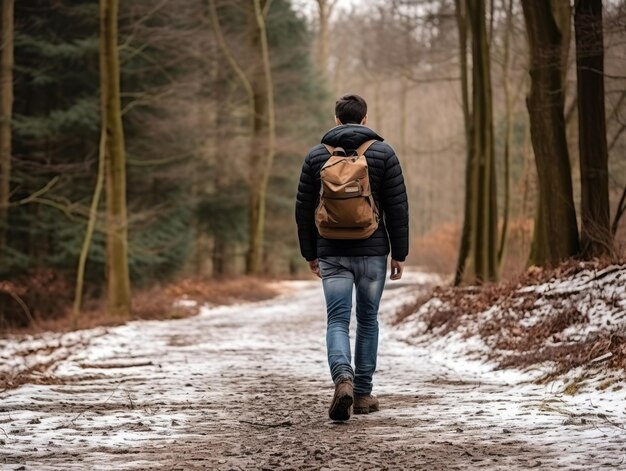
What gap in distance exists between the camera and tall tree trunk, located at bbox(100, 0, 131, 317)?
16641 millimetres

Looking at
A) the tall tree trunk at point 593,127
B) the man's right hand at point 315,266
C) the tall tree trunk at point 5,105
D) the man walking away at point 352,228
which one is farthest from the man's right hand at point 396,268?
the tall tree trunk at point 5,105

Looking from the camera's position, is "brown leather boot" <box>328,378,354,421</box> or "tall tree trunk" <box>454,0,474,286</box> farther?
"tall tree trunk" <box>454,0,474,286</box>

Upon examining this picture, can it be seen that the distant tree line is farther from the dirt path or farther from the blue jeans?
the blue jeans

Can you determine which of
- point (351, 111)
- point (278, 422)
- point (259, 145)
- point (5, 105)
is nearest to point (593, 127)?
point (351, 111)

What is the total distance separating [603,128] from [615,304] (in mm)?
3058

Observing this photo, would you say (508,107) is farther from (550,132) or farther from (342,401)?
(342,401)

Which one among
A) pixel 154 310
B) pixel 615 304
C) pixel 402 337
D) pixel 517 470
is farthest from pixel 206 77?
pixel 517 470

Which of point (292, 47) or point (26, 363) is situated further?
point (292, 47)

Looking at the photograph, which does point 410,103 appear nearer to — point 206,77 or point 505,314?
point 206,77

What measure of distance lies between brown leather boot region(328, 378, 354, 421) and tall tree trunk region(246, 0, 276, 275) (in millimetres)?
24858

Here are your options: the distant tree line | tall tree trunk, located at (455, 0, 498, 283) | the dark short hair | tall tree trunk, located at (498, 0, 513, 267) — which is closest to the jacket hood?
the dark short hair

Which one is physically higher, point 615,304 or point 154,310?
point 615,304

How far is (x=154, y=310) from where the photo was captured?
59.7 feet

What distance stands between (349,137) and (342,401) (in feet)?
5.99
